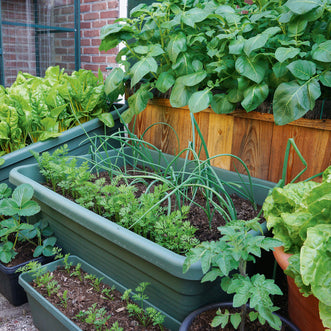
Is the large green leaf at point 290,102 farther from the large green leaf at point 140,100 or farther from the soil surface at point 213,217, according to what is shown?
the large green leaf at point 140,100

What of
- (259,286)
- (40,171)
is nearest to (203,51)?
(40,171)

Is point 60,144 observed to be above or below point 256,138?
below

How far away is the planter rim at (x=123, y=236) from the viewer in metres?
0.96

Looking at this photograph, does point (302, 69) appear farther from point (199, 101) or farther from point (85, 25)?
point (85, 25)

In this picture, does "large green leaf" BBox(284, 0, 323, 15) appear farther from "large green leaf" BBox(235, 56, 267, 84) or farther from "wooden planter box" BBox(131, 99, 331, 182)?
"wooden planter box" BBox(131, 99, 331, 182)

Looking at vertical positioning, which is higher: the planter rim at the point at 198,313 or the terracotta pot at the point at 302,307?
the terracotta pot at the point at 302,307

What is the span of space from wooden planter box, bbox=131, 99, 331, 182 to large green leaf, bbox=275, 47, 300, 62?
280mm

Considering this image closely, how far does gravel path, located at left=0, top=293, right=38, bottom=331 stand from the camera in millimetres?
1363

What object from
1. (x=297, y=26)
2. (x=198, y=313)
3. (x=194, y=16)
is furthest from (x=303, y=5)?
(x=198, y=313)

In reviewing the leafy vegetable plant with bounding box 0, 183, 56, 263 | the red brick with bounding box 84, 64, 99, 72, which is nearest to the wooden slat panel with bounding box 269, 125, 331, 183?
the leafy vegetable plant with bounding box 0, 183, 56, 263

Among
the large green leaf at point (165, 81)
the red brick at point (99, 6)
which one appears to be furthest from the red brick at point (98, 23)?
the large green leaf at point (165, 81)

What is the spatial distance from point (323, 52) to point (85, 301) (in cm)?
119

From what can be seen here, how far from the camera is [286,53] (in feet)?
4.27

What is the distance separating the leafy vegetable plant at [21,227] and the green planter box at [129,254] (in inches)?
2.3
